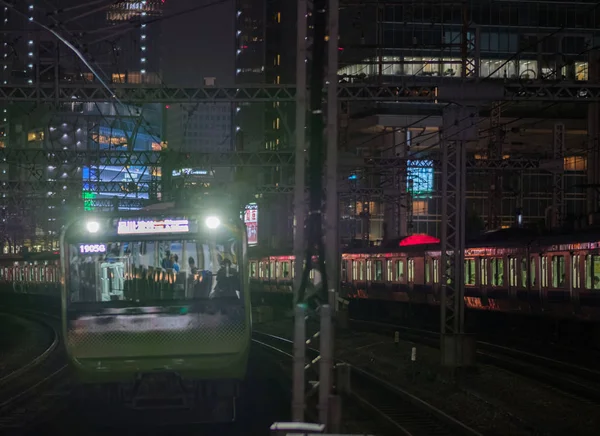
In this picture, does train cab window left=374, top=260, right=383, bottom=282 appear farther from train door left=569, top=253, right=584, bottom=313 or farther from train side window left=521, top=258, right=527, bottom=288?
train door left=569, top=253, right=584, bottom=313

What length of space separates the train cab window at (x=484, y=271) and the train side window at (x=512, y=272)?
184 centimetres

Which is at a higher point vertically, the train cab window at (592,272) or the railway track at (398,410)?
the train cab window at (592,272)

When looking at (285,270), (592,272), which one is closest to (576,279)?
(592,272)

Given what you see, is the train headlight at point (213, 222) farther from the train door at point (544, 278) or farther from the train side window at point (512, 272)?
the train side window at point (512, 272)

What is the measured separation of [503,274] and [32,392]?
582 inches

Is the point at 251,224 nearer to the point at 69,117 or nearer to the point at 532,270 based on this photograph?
the point at 532,270

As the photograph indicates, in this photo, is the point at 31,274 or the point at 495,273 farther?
the point at 31,274

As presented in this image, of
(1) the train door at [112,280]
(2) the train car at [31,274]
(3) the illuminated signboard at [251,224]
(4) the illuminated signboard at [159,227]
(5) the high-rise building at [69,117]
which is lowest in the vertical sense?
(2) the train car at [31,274]

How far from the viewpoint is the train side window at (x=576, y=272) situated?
21.7 meters

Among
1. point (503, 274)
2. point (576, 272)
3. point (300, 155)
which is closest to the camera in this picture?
point (300, 155)

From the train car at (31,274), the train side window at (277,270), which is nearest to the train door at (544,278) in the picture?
the train car at (31,274)

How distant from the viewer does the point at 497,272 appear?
27359mm

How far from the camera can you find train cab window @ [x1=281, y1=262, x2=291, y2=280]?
4472 centimetres

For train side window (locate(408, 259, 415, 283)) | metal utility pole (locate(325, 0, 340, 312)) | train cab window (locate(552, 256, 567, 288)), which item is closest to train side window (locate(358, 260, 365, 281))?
train side window (locate(408, 259, 415, 283))
